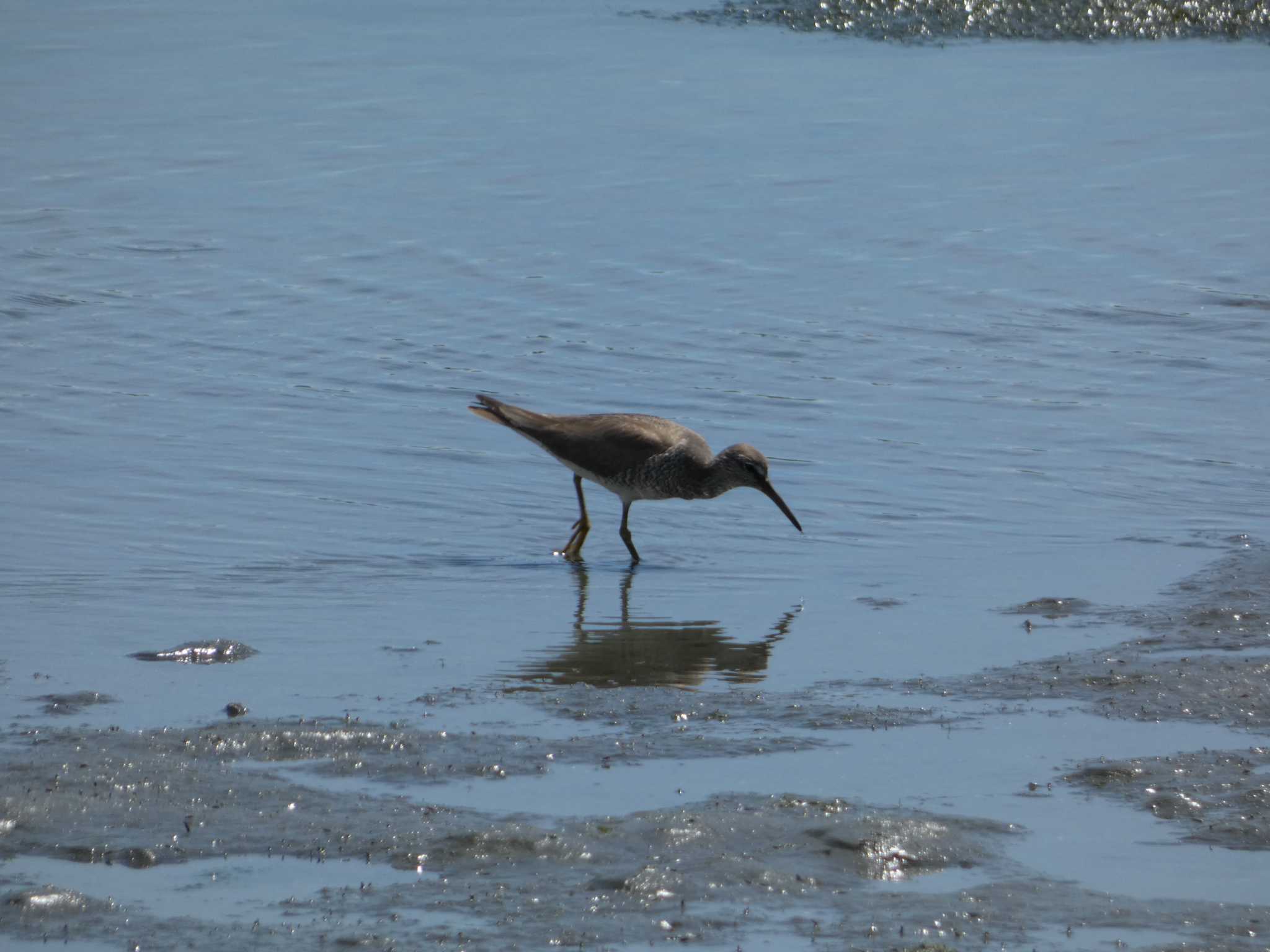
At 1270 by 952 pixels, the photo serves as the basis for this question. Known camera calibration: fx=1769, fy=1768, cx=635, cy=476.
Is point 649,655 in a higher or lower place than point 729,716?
lower

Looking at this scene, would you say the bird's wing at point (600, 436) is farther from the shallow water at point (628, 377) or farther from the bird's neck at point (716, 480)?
the shallow water at point (628, 377)

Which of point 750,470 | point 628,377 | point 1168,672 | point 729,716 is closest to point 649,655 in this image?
point 729,716

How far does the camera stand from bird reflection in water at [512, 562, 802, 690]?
6.54 m

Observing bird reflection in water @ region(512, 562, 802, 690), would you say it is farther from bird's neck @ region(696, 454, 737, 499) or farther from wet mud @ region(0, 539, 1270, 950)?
bird's neck @ region(696, 454, 737, 499)

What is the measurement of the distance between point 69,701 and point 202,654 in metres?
0.68

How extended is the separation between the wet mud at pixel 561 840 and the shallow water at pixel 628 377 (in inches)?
3.5

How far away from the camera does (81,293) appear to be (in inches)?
519

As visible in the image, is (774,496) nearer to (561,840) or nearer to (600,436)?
(600,436)

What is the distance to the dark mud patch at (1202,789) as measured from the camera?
493 cm

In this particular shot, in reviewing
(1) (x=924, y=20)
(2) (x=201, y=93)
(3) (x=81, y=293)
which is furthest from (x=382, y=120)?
(1) (x=924, y=20)

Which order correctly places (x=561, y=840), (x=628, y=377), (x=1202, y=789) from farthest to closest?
1. (x=628, y=377)
2. (x=1202, y=789)
3. (x=561, y=840)

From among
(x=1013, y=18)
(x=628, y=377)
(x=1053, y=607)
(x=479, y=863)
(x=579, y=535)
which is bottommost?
(x=579, y=535)

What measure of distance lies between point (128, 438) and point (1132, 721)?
6213mm

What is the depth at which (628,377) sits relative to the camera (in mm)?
11461
